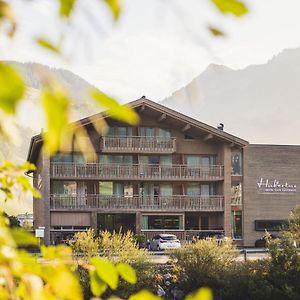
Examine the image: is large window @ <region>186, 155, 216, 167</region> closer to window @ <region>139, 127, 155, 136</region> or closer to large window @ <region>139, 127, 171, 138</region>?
large window @ <region>139, 127, 171, 138</region>

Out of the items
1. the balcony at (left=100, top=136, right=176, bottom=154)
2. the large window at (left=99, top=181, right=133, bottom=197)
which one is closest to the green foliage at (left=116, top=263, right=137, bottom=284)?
the balcony at (left=100, top=136, right=176, bottom=154)

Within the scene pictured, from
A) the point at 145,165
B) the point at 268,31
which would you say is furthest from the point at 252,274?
the point at 268,31

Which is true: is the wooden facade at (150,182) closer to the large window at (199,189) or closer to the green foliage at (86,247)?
the large window at (199,189)

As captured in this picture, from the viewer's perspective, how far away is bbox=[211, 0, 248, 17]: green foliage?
3.33ft

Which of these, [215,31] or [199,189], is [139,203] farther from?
[215,31]

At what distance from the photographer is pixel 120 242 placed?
82.5 ft

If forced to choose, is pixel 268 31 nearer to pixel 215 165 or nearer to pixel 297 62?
pixel 215 165

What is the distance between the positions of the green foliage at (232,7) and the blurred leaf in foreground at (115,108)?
21cm

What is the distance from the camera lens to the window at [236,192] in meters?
39.2

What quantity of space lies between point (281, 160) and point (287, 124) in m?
66.5

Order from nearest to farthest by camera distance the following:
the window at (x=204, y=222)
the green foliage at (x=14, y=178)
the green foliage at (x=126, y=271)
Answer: the green foliage at (x=126, y=271) < the green foliage at (x=14, y=178) < the window at (x=204, y=222)

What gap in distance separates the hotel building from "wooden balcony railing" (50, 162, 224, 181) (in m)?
0.05

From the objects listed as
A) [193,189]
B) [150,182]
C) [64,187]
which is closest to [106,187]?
[64,187]

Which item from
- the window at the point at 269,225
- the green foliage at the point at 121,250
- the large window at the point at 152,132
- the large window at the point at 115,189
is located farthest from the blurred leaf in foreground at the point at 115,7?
the window at the point at 269,225
